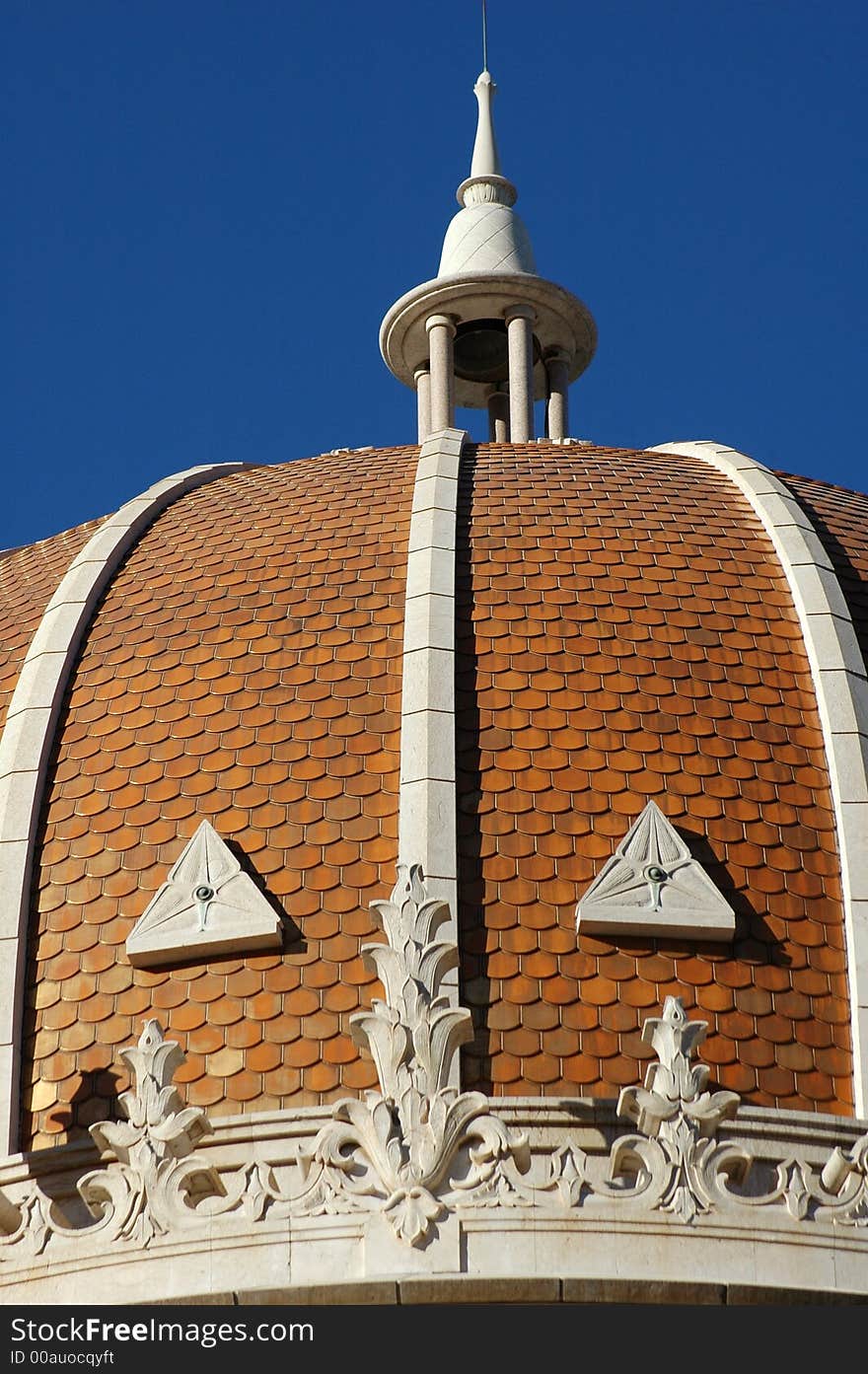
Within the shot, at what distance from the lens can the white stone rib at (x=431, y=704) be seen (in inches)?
1122

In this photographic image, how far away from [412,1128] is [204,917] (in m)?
3.33

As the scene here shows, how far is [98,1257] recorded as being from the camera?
87.1 ft

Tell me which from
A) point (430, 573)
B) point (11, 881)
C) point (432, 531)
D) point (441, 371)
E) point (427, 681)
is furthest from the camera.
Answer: point (441, 371)

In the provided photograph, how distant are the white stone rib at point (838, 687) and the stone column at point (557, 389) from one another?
320 inches

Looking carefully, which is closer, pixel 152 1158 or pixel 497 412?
pixel 152 1158

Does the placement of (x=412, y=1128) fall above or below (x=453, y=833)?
below

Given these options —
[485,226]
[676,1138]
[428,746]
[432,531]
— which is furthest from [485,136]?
[676,1138]

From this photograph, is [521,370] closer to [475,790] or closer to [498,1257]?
[475,790]

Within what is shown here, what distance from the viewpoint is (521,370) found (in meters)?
42.2

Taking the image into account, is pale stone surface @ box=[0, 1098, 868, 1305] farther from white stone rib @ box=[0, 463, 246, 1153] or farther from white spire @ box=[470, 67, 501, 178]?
white spire @ box=[470, 67, 501, 178]

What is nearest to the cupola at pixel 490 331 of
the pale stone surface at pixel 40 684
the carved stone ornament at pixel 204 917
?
the pale stone surface at pixel 40 684

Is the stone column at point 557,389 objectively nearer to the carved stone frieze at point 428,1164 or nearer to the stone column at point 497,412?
the stone column at point 497,412

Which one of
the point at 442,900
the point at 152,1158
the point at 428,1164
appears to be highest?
the point at 442,900

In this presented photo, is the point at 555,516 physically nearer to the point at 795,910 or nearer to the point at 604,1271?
the point at 795,910
